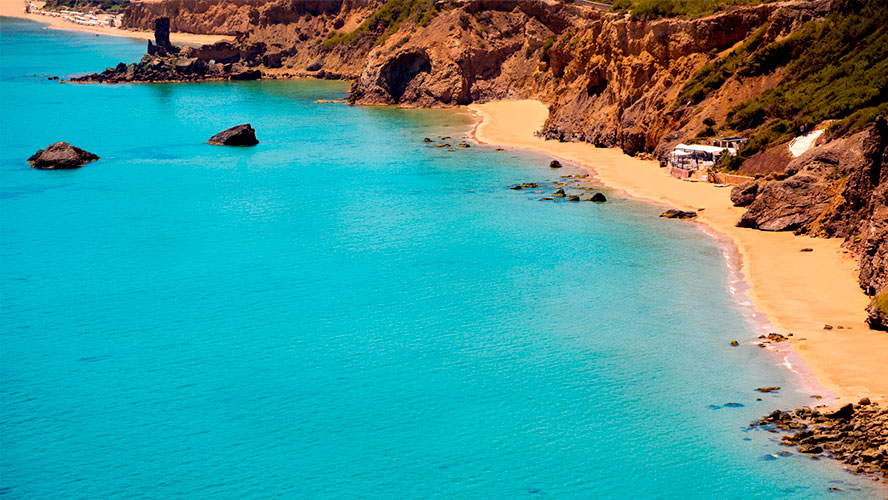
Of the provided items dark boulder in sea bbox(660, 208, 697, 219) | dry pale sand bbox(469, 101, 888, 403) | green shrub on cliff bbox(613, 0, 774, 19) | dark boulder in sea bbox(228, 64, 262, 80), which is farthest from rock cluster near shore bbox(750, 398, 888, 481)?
dark boulder in sea bbox(228, 64, 262, 80)

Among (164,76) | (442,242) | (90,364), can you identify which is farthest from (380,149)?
(164,76)

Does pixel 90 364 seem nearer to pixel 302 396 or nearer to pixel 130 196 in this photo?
pixel 302 396

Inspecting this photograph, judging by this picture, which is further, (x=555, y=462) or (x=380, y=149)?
(x=380, y=149)

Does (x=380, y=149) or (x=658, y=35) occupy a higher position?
(x=658, y=35)

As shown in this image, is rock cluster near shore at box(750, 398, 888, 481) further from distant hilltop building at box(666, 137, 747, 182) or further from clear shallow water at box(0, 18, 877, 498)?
distant hilltop building at box(666, 137, 747, 182)

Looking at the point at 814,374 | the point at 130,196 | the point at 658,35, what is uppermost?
the point at 658,35

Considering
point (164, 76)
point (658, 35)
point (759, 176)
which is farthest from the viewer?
point (164, 76)
